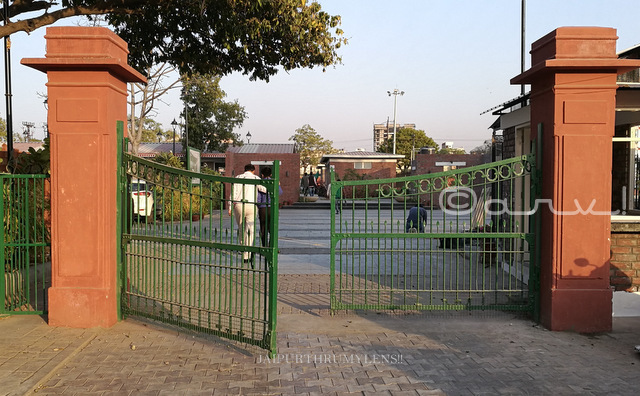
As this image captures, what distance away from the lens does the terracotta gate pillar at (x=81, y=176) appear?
571cm

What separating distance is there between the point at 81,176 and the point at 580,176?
5.43 meters

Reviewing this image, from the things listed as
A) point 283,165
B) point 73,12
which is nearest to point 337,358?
point 73,12

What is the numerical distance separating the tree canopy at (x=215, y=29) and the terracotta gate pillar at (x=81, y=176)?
3941 mm

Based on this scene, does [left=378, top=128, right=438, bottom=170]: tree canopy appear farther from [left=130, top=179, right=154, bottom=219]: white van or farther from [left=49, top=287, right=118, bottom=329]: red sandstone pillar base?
[left=49, top=287, right=118, bottom=329]: red sandstone pillar base

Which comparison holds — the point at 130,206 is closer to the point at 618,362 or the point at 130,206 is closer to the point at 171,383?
the point at 171,383

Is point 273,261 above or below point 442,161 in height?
below

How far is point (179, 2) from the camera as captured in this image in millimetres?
→ 10312

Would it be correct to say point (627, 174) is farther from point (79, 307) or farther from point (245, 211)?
point (79, 307)

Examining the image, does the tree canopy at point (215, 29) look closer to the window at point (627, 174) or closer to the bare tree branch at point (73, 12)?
the bare tree branch at point (73, 12)

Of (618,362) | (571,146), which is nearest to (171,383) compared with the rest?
(618,362)

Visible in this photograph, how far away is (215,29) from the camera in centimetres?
1073

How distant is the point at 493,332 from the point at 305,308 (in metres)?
Answer: 2.32

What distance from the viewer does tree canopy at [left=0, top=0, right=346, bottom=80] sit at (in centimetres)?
971

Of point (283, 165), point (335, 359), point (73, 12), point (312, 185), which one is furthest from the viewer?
point (312, 185)
